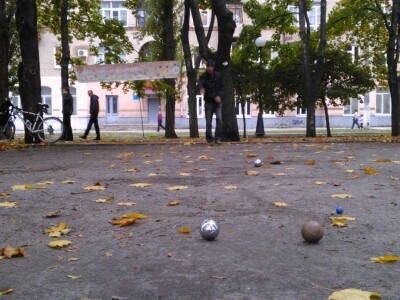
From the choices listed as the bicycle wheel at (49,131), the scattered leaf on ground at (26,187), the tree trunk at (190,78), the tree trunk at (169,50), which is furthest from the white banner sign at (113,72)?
the scattered leaf on ground at (26,187)

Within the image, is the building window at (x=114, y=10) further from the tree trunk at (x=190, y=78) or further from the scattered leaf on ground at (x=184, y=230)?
the scattered leaf on ground at (x=184, y=230)

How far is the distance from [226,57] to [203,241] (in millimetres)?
11422

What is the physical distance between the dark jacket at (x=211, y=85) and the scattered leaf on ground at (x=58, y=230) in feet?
27.5

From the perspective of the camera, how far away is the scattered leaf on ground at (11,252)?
3.44 m

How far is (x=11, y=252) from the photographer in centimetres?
347

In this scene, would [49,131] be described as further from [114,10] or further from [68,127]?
[114,10]

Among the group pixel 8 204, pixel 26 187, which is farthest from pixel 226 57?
pixel 8 204

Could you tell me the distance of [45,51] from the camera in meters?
50.8

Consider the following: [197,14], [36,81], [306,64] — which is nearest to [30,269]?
[36,81]

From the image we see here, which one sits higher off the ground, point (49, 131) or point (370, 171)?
point (49, 131)

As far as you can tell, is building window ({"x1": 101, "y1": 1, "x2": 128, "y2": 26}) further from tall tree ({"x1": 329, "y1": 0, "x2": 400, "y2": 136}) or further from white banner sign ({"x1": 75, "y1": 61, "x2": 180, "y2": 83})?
white banner sign ({"x1": 75, "y1": 61, "x2": 180, "y2": 83})

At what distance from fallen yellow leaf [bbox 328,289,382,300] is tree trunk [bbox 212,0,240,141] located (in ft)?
40.0

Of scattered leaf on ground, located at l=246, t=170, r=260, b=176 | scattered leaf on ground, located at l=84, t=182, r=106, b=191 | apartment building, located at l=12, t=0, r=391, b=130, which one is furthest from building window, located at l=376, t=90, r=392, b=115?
Result: scattered leaf on ground, located at l=84, t=182, r=106, b=191

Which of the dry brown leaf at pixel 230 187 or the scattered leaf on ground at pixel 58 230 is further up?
the dry brown leaf at pixel 230 187
